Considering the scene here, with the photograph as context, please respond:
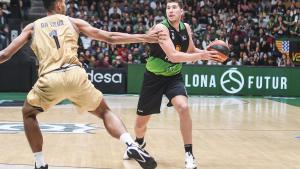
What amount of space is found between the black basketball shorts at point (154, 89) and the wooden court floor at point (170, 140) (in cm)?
72

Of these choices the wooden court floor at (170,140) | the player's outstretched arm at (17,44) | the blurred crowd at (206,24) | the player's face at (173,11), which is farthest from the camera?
the blurred crowd at (206,24)

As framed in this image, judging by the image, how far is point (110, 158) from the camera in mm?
7746


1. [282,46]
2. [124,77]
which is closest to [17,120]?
[124,77]

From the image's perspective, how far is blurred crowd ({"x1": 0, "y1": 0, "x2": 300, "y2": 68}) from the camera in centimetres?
2178

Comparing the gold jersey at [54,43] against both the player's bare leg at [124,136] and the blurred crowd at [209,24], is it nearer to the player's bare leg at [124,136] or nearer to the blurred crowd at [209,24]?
the player's bare leg at [124,136]

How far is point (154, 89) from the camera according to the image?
7598mm

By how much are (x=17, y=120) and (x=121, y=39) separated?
21.2 feet

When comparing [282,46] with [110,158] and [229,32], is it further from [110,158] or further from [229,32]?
[110,158]

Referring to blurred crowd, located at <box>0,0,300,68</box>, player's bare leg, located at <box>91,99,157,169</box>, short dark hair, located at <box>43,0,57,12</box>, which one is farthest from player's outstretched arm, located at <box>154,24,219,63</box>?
blurred crowd, located at <box>0,0,300,68</box>

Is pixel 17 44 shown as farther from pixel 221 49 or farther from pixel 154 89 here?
pixel 221 49

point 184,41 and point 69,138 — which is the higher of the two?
point 184,41

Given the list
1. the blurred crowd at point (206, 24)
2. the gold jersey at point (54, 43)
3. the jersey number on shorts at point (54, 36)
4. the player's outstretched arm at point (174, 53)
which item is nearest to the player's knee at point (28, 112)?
the gold jersey at point (54, 43)

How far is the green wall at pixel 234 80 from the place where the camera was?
20.6 meters

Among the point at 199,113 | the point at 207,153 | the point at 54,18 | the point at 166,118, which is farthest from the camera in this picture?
the point at 199,113
